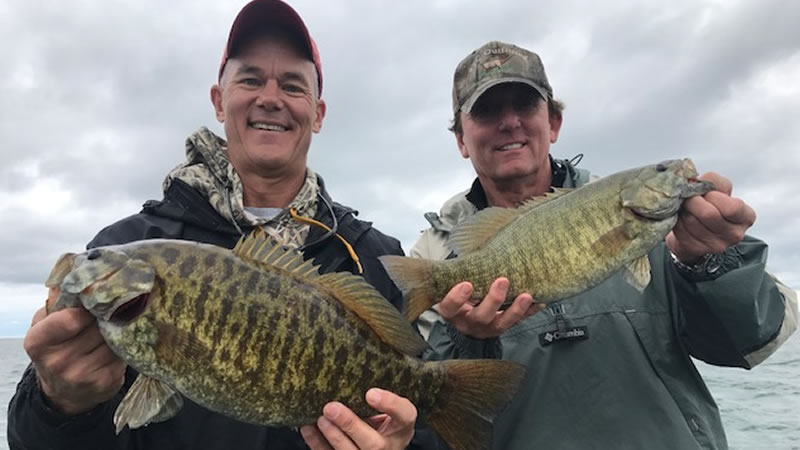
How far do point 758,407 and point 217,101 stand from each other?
684 inches

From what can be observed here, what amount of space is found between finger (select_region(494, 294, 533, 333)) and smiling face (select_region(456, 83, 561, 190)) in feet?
4.48

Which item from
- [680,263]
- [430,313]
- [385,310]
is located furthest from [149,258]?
[680,263]

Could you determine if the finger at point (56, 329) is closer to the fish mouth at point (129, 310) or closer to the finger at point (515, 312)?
the fish mouth at point (129, 310)

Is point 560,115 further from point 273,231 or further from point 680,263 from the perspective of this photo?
point 273,231

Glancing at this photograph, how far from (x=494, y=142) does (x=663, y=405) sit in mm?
2153

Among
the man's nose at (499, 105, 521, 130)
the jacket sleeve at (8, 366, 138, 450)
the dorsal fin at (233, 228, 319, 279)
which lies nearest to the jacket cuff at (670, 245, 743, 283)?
the man's nose at (499, 105, 521, 130)

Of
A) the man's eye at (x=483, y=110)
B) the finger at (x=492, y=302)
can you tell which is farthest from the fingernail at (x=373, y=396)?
the man's eye at (x=483, y=110)

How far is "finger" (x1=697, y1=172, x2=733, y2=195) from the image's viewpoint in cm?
304

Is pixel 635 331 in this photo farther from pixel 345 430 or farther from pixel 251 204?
pixel 251 204

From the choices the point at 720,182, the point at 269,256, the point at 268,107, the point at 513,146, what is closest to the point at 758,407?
the point at 513,146

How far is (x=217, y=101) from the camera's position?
13.2ft

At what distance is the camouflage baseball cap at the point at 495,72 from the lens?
14.4ft

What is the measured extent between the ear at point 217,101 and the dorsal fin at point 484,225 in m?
1.82

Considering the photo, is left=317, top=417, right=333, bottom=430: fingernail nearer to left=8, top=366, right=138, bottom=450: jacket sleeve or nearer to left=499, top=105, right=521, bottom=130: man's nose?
left=8, top=366, right=138, bottom=450: jacket sleeve
